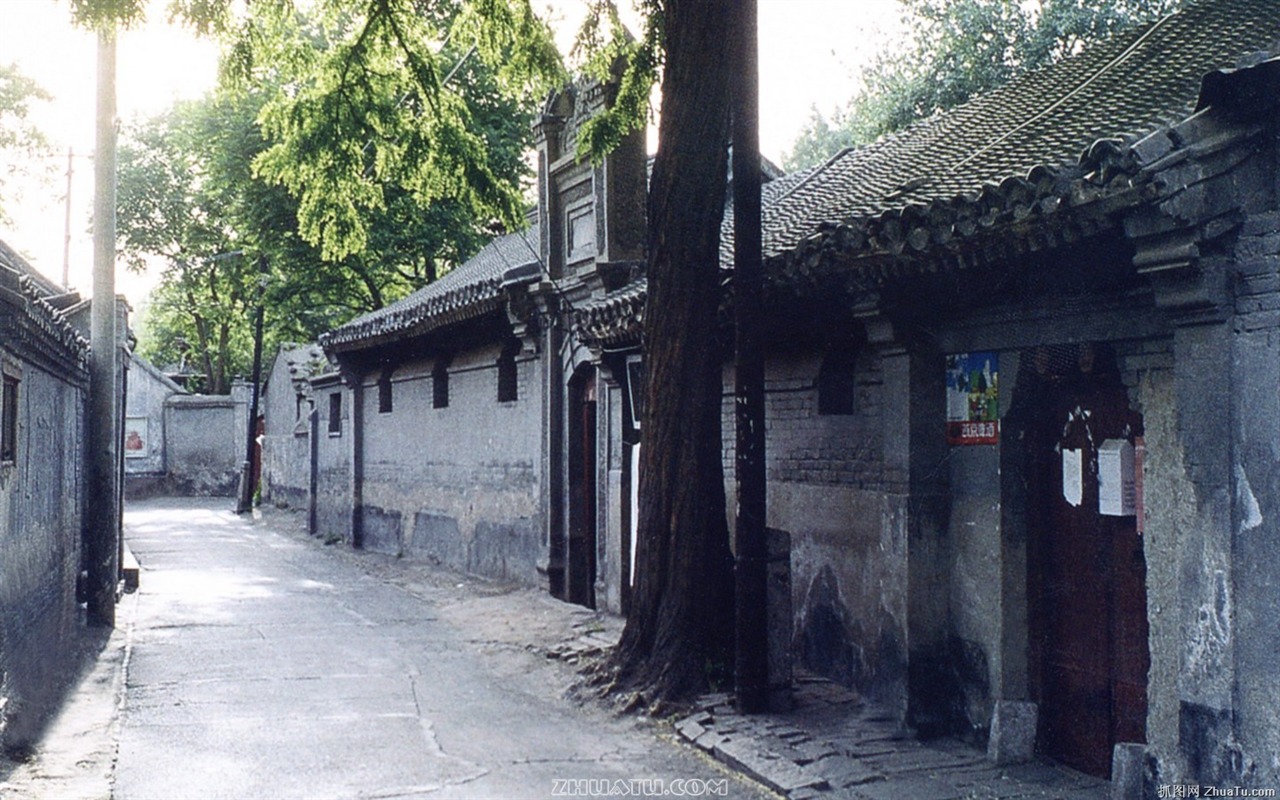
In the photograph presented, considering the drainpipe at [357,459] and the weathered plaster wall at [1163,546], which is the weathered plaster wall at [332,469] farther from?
the weathered plaster wall at [1163,546]

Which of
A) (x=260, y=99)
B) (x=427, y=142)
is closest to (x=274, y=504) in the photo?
(x=260, y=99)

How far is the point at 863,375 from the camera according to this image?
9094mm

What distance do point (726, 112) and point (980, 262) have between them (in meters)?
2.76

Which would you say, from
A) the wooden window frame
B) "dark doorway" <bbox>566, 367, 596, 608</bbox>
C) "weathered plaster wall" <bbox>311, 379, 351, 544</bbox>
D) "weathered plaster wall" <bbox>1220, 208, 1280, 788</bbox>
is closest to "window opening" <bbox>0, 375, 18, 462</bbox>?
the wooden window frame

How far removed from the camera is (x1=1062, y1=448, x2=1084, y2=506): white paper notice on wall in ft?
23.9

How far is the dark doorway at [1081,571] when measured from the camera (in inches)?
274

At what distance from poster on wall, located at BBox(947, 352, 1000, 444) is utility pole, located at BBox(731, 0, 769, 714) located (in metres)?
1.24

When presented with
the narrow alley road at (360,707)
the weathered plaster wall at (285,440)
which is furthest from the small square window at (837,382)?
the weathered plaster wall at (285,440)

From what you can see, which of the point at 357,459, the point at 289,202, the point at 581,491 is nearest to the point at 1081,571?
the point at 581,491

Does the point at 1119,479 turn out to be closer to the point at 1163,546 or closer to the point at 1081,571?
the point at 1163,546

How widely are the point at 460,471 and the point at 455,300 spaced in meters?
2.88

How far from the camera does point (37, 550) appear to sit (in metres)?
10.1

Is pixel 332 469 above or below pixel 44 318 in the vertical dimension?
below

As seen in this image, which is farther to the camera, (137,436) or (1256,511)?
(137,436)
